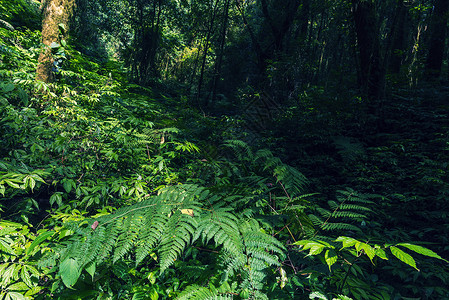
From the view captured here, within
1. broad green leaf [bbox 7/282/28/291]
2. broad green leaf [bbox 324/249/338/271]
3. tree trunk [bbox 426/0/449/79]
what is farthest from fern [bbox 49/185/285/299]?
tree trunk [bbox 426/0/449/79]

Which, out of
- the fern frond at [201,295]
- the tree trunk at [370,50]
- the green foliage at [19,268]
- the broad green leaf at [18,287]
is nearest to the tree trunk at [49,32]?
the green foliage at [19,268]

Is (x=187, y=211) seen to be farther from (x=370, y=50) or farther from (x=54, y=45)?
(x=370, y=50)

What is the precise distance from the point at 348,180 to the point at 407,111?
3.62 meters

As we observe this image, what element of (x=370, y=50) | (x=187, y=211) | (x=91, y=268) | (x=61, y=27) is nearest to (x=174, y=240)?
(x=187, y=211)

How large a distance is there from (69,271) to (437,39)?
11.6 metres

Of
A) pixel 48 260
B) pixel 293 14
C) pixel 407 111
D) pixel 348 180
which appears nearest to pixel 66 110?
pixel 48 260

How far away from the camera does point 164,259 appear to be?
1014mm

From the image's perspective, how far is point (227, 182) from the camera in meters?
2.30

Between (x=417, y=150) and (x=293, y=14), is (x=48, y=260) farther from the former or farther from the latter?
(x=293, y=14)

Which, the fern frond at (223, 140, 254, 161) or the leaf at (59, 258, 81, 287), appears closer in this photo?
the leaf at (59, 258, 81, 287)

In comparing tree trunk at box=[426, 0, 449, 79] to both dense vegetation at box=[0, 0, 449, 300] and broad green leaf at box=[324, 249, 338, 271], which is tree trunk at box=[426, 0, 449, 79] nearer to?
dense vegetation at box=[0, 0, 449, 300]

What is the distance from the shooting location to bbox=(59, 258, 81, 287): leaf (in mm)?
1047

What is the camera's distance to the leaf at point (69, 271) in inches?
41.2

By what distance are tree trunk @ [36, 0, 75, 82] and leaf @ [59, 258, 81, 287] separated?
388 centimetres
